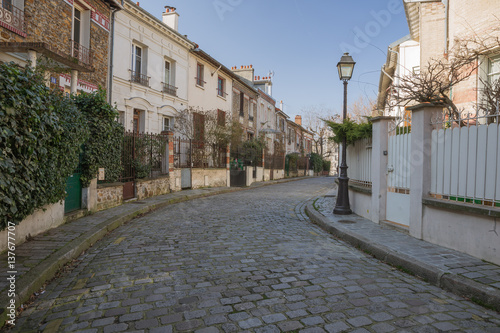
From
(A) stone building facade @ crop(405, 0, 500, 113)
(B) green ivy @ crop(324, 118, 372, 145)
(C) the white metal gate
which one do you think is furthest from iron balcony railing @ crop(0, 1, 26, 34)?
(A) stone building facade @ crop(405, 0, 500, 113)

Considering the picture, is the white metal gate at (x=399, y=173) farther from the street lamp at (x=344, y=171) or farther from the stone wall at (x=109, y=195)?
the stone wall at (x=109, y=195)

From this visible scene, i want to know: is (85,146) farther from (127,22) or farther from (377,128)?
(127,22)

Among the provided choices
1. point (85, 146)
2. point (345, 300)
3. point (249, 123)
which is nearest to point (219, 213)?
point (85, 146)

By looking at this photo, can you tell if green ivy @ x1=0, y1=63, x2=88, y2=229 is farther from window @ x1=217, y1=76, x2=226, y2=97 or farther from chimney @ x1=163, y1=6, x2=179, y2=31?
window @ x1=217, y1=76, x2=226, y2=97

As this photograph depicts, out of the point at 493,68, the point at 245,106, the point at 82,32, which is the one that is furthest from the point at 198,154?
the point at 245,106

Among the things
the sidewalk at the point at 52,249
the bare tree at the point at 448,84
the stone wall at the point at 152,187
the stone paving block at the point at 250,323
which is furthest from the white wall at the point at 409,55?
the stone paving block at the point at 250,323

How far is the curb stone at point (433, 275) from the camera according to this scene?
127 inches

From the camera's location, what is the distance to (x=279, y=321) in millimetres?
2762

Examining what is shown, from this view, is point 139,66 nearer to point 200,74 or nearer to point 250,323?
point 200,74

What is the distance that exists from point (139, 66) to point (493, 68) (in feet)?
43.9

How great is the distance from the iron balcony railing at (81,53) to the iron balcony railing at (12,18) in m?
2.02

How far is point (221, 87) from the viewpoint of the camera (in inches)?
879

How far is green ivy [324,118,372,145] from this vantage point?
7.34 m

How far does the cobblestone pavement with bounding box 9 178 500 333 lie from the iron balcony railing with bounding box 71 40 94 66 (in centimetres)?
839
